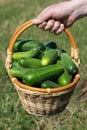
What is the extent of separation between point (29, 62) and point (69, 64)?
270mm

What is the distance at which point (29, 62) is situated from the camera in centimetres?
295

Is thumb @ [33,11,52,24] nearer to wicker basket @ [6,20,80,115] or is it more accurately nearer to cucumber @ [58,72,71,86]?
wicker basket @ [6,20,80,115]

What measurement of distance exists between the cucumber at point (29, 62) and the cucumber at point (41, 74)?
0.05 m

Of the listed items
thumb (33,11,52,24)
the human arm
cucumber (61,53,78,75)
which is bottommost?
cucumber (61,53,78,75)

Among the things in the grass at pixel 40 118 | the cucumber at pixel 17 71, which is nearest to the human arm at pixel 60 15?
the cucumber at pixel 17 71

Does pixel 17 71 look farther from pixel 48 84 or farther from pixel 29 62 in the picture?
pixel 48 84

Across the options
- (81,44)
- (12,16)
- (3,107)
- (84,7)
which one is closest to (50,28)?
(84,7)

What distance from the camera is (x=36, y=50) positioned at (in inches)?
118

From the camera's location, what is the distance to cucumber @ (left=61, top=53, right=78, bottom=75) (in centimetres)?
295

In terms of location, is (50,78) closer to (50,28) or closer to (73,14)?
(50,28)

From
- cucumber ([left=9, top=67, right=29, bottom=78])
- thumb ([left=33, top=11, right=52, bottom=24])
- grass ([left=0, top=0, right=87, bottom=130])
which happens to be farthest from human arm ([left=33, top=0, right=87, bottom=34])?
grass ([left=0, top=0, right=87, bottom=130])

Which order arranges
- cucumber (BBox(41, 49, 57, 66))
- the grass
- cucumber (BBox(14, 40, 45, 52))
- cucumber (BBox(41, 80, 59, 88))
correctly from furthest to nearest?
the grass
cucumber (BBox(14, 40, 45, 52))
cucumber (BBox(41, 49, 57, 66))
cucumber (BBox(41, 80, 59, 88))

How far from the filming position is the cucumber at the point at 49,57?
2.93 meters

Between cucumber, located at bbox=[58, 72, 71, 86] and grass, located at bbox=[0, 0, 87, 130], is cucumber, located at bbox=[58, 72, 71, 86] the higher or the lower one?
the higher one
